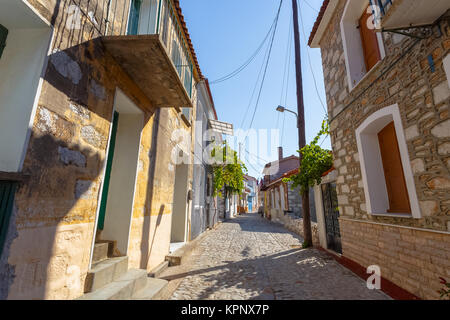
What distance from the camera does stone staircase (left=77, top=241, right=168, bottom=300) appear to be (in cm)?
212

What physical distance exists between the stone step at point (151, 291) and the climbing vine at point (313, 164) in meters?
4.81

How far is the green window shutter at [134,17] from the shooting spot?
10.7 feet

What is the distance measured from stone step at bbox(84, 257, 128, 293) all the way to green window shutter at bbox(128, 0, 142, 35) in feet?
11.2

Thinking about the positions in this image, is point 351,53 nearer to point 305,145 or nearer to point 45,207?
point 305,145

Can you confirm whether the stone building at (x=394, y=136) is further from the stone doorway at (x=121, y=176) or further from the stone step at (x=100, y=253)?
the stone step at (x=100, y=253)

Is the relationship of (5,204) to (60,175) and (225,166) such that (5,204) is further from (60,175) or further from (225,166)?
(225,166)

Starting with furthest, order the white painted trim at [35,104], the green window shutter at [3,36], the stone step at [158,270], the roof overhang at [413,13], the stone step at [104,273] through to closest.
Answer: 1. the stone step at [158,270]
2. the roof overhang at [413,13]
3. the stone step at [104,273]
4. the green window shutter at [3,36]
5. the white painted trim at [35,104]

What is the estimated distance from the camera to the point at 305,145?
6.57m

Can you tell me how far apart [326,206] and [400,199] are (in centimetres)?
257

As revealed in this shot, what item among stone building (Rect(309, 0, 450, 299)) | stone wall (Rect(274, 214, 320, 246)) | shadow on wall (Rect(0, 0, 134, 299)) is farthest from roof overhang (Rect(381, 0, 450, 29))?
stone wall (Rect(274, 214, 320, 246))

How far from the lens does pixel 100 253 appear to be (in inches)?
104

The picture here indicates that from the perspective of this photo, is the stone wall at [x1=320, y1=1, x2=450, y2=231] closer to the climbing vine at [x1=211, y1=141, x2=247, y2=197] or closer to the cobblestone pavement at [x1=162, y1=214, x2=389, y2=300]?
the cobblestone pavement at [x1=162, y1=214, x2=389, y2=300]

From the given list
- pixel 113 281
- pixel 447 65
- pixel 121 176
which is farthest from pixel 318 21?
pixel 113 281

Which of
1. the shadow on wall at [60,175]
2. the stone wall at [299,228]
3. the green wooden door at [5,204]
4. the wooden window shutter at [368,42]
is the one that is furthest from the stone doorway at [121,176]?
the stone wall at [299,228]
